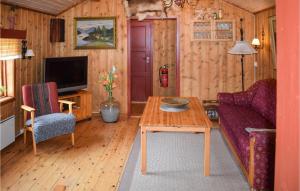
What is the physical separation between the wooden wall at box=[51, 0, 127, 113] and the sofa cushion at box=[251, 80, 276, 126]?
270cm

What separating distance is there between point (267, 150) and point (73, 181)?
195 cm

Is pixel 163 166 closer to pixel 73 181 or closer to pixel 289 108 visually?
pixel 73 181

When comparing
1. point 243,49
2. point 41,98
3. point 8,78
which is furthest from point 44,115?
point 243,49

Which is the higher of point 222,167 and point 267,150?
point 267,150

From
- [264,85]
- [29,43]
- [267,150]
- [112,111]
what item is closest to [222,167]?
[267,150]

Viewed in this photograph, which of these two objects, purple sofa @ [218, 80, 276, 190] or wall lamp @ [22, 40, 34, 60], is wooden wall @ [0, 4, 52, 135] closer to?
wall lamp @ [22, 40, 34, 60]

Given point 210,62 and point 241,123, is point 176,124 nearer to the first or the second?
point 241,123

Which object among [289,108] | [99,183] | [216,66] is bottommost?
[99,183]

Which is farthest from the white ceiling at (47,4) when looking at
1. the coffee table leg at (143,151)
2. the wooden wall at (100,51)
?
the coffee table leg at (143,151)

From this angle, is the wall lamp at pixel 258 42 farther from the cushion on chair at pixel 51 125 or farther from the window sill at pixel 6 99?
the window sill at pixel 6 99

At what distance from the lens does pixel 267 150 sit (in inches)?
107

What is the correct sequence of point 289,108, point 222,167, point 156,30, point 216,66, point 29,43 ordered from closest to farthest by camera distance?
point 289,108 → point 222,167 → point 29,43 → point 216,66 → point 156,30

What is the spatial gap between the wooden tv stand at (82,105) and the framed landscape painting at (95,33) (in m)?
1.01

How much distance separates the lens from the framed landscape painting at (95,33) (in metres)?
6.05
